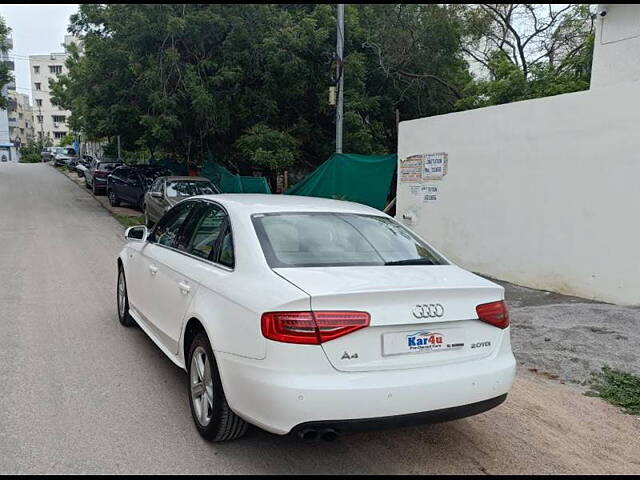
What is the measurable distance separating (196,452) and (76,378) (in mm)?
1660

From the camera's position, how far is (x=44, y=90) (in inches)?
3932

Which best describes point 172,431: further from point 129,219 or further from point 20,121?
point 20,121

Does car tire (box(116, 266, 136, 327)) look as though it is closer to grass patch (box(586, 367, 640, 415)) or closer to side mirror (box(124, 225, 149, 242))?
side mirror (box(124, 225, 149, 242))

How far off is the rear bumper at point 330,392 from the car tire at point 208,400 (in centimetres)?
22

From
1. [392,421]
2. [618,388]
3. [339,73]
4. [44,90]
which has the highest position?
[44,90]

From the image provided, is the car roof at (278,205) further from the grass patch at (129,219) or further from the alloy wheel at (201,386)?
the grass patch at (129,219)

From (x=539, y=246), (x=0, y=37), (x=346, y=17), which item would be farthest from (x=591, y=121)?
(x=0, y=37)

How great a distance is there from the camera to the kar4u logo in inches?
118

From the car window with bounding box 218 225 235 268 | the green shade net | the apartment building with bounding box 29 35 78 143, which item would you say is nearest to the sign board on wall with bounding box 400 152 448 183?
the green shade net

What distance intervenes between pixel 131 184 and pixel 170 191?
5369 millimetres

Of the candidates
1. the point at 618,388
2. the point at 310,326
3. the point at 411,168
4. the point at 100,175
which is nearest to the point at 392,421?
the point at 310,326

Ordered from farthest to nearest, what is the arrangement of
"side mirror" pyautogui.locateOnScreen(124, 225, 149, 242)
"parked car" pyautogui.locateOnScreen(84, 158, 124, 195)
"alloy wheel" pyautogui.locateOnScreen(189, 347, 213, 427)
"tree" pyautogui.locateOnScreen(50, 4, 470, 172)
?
"parked car" pyautogui.locateOnScreen(84, 158, 124, 195), "tree" pyautogui.locateOnScreen(50, 4, 470, 172), "side mirror" pyautogui.locateOnScreen(124, 225, 149, 242), "alloy wheel" pyautogui.locateOnScreen(189, 347, 213, 427)

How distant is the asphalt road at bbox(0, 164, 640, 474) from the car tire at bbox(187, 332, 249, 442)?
0.12m

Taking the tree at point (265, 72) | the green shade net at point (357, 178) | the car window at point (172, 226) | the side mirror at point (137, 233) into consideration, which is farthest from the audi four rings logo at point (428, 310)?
the tree at point (265, 72)
